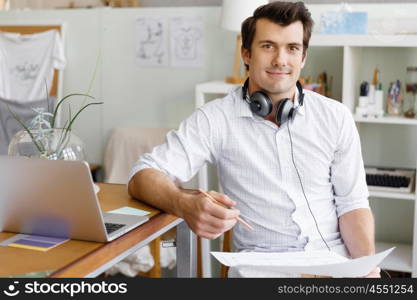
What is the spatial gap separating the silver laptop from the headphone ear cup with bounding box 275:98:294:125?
1.97 feet

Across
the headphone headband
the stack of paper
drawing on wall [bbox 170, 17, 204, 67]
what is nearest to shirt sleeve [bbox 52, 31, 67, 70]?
drawing on wall [bbox 170, 17, 204, 67]

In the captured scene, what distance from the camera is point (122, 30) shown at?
3713mm

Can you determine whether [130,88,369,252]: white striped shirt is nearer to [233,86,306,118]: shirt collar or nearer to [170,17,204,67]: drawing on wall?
[233,86,306,118]: shirt collar

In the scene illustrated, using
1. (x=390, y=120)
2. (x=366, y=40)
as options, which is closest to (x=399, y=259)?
(x=390, y=120)

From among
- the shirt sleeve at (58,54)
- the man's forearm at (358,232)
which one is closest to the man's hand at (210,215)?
the man's forearm at (358,232)

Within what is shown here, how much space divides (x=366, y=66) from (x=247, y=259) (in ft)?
6.38

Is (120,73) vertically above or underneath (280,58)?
underneath

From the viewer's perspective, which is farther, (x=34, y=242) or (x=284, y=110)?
(x=284, y=110)

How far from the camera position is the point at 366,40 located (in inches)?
115

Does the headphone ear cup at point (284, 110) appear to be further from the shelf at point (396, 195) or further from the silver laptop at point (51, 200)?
the shelf at point (396, 195)

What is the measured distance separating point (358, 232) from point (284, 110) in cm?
43

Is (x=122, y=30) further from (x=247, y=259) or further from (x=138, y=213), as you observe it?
(x=247, y=259)

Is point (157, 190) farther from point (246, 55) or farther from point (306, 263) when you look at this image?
point (246, 55)

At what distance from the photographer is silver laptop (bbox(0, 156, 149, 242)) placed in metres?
1.44
